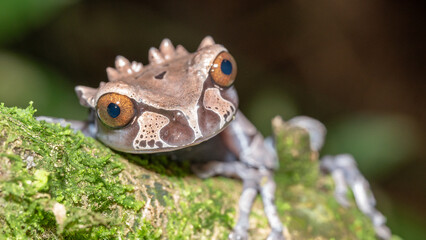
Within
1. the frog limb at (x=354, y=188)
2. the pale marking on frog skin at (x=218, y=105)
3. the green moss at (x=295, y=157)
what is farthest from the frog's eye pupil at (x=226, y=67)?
the frog limb at (x=354, y=188)

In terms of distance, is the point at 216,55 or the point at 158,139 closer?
the point at 158,139

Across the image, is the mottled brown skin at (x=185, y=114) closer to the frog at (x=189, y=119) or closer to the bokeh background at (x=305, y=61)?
the frog at (x=189, y=119)

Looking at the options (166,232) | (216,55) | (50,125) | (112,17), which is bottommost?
(166,232)

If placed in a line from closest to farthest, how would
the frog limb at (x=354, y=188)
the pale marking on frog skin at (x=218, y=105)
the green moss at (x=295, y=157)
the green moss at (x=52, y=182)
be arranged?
the green moss at (x=52, y=182), the pale marking on frog skin at (x=218, y=105), the green moss at (x=295, y=157), the frog limb at (x=354, y=188)

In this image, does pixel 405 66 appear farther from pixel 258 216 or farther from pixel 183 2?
pixel 258 216

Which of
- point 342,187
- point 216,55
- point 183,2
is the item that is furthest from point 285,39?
point 216,55

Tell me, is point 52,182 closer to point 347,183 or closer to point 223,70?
point 223,70

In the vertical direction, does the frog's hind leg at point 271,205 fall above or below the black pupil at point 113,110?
below

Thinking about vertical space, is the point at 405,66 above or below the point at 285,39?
below

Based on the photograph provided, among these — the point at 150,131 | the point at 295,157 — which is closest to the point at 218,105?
the point at 150,131
